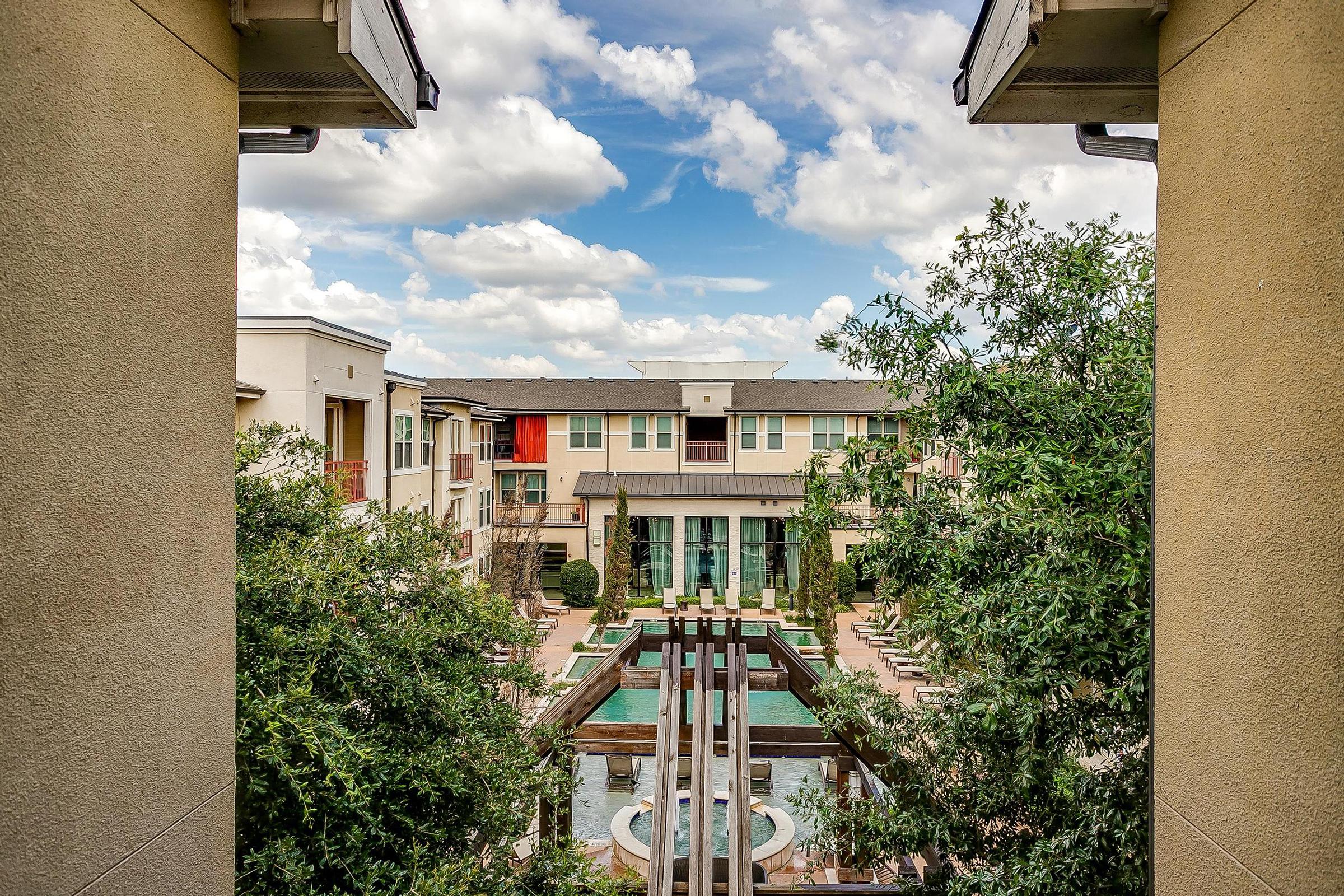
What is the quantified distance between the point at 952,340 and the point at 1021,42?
321cm

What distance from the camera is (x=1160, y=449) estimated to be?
2559 mm

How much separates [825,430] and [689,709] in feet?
48.0

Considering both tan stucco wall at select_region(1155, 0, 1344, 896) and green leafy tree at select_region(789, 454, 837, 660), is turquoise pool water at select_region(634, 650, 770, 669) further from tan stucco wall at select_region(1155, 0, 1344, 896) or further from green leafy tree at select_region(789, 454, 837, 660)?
tan stucco wall at select_region(1155, 0, 1344, 896)

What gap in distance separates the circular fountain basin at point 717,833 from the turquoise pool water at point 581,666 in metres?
5.63

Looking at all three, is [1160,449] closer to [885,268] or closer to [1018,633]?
[1018,633]

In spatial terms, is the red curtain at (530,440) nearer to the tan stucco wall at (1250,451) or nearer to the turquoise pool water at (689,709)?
the turquoise pool water at (689,709)

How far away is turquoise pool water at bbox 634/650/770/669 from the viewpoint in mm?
9289

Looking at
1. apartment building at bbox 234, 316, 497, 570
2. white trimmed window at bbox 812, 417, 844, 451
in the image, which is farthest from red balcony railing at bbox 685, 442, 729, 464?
apartment building at bbox 234, 316, 497, 570

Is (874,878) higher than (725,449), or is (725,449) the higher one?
(725,449)

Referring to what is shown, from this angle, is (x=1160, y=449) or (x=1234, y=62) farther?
(x=1160, y=449)

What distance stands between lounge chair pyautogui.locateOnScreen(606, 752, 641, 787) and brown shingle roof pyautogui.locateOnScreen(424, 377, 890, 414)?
664 inches

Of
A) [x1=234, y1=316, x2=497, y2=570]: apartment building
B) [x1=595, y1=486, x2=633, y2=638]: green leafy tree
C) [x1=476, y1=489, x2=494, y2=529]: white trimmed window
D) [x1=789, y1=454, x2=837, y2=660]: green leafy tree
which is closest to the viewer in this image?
[x1=234, y1=316, x2=497, y2=570]: apartment building

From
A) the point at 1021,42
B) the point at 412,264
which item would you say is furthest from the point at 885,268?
the point at 412,264

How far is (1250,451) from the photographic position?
6.67ft
